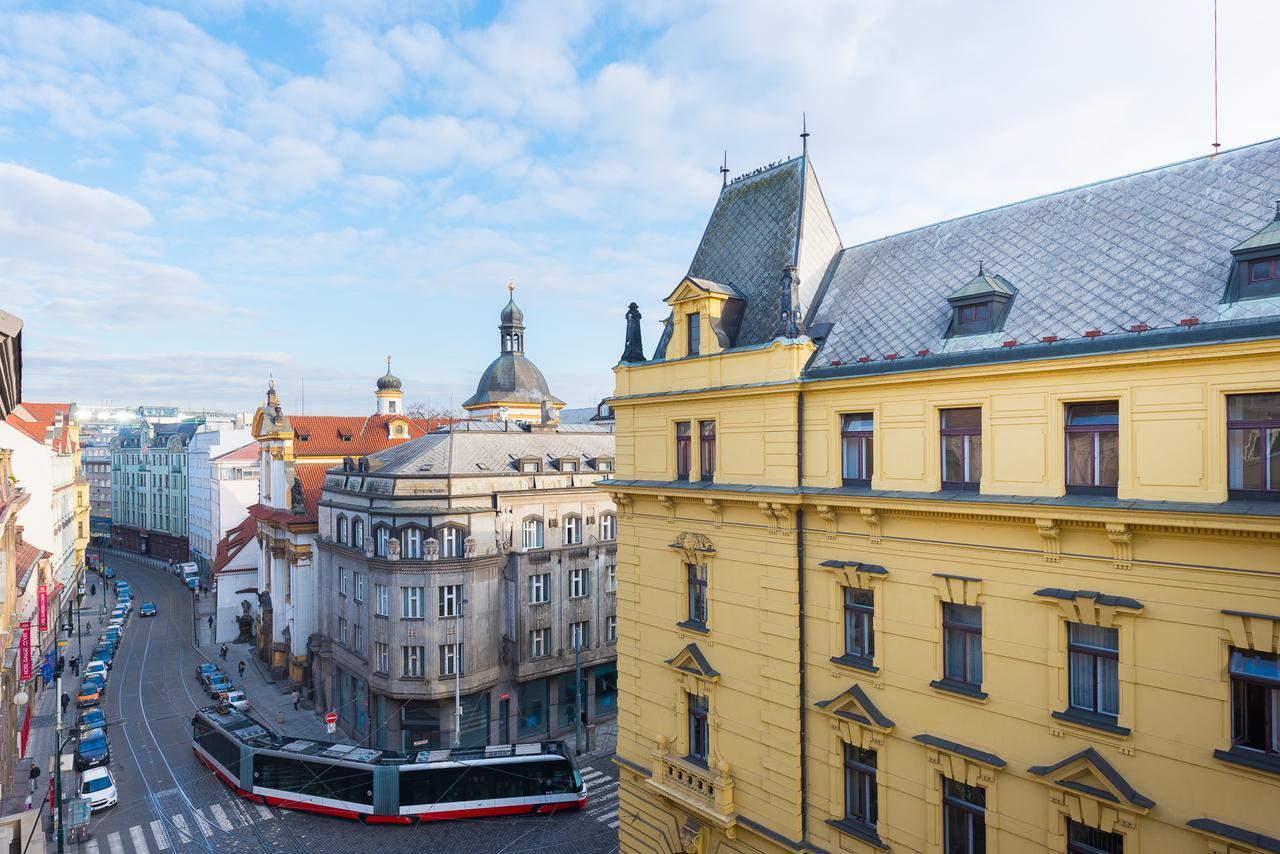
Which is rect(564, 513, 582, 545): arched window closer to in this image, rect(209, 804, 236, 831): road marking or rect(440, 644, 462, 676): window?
rect(440, 644, 462, 676): window

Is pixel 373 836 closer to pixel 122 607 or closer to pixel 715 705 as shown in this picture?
pixel 715 705

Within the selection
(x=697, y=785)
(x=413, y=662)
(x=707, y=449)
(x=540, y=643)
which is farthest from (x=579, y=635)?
(x=707, y=449)

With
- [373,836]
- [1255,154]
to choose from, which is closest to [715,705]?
[1255,154]

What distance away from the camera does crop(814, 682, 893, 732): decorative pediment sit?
1681 centimetres

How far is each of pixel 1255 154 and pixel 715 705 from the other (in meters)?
18.1

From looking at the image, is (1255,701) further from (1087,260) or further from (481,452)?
(481,452)

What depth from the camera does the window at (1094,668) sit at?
534 inches

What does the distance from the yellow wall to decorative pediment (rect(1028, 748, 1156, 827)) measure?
13cm

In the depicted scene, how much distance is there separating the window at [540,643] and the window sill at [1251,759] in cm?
3484

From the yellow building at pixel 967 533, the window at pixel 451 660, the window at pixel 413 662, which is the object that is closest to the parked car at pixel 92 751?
the window at pixel 413 662

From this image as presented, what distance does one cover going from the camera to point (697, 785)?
67.4 ft

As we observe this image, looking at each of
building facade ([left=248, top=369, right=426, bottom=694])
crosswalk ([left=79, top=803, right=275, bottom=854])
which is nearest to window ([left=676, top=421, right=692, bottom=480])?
crosswalk ([left=79, top=803, right=275, bottom=854])

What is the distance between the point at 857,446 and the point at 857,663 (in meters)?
5.18

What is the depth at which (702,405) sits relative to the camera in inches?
819
